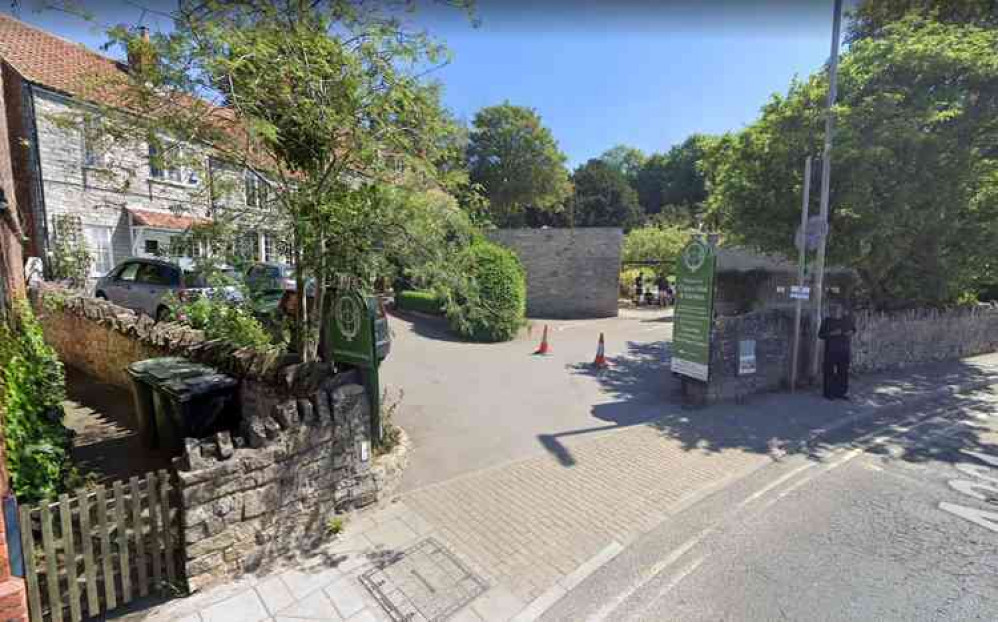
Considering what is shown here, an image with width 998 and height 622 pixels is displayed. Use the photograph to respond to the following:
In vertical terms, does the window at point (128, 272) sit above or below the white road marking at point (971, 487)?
above

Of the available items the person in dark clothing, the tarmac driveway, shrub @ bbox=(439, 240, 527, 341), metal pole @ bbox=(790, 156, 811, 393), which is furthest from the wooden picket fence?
the person in dark clothing

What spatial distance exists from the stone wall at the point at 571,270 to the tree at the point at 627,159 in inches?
1890

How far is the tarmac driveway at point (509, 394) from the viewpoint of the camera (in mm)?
5727

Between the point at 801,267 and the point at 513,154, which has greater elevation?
the point at 513,154

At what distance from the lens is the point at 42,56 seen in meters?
14.8

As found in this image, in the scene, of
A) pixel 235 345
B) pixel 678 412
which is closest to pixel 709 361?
pixel 678 412

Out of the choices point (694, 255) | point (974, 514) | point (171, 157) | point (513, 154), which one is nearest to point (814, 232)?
point (694, 255)

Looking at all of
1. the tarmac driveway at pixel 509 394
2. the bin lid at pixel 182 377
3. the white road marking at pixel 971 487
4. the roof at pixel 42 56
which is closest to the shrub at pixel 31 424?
the bin lid at pixel 182 377

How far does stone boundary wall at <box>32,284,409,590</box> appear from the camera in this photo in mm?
3191

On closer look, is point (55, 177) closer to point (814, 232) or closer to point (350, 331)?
point (350, 331)

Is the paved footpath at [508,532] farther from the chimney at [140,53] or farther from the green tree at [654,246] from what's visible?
the green tree at [654,246]

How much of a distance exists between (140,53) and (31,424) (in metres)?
3.31

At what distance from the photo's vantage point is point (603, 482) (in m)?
4.95

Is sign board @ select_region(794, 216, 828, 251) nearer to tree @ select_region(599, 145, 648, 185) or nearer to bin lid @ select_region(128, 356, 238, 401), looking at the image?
bin lid @ select_region(128, 356, 238, 401)
